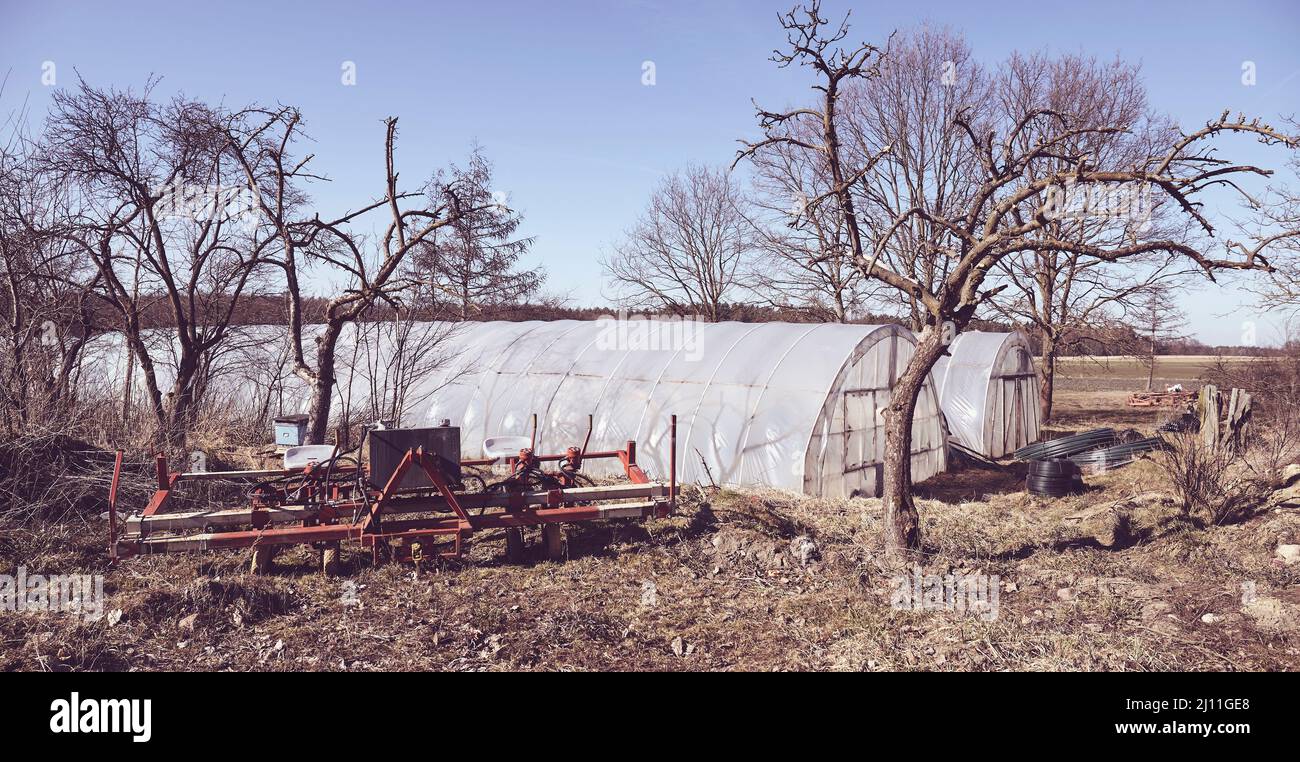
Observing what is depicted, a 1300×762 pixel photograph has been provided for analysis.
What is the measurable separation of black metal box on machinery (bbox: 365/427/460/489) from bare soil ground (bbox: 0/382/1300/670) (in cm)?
88

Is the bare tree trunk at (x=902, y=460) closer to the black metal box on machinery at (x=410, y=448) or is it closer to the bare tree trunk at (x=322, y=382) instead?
the black metal box on machinery at (x=410, y=448)

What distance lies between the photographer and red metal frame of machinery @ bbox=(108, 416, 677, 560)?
260 inches

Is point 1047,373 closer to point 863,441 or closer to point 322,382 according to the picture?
point 863,441

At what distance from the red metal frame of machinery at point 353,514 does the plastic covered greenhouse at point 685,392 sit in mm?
3393

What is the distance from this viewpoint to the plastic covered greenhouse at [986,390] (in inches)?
704

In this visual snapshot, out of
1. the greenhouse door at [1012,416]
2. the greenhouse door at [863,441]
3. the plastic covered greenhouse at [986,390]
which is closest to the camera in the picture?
the greenhouse door at [863,441]

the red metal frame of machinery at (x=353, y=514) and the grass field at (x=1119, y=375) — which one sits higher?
the grass field at (x=1119, y=375)

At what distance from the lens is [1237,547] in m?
7.77

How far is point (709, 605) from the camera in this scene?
250 inches

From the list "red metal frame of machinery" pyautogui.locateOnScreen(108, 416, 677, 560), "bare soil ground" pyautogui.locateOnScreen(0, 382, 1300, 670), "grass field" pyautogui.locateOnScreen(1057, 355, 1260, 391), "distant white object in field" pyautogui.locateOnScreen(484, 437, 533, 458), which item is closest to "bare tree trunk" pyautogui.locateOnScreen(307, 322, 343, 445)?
"red metal frame of machinery" pyautogui.locateOnScreen(108, 416, 677, 560)

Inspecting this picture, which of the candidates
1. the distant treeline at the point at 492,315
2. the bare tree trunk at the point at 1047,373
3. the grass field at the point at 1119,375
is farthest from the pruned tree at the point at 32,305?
the grass field at the point at 1119,375

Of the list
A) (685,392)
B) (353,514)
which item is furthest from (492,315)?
(353,514)

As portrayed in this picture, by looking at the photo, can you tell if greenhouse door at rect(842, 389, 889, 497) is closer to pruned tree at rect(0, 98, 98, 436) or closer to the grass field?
pruned tree at rect(0, 98, 98, 436)
